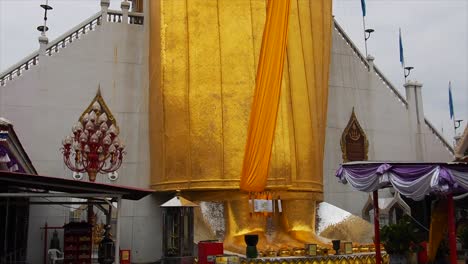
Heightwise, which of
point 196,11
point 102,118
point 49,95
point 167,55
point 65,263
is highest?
point 196,11

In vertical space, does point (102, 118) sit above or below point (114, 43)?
below

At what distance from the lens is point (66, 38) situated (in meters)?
13.5

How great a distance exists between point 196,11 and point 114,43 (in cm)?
236

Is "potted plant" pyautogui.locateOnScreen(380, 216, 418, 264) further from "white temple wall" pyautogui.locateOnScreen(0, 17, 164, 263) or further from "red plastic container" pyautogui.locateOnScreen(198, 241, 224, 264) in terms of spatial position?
"white temple wall" pyautogui.locateOnScreen(0, 17, 164, 263)

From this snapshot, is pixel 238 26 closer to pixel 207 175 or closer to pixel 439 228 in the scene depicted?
pixel 207 175

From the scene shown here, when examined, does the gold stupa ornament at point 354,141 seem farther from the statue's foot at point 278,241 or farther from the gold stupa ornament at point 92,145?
the gold stupa ornament at point 92,145

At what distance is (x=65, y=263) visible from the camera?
1093cm

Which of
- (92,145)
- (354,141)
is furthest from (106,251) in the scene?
(354,141)

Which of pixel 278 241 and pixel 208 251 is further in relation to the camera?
pixel 278 241

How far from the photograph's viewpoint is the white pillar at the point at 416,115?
15672mm

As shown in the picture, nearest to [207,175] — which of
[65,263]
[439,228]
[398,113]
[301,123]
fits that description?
[301,123]

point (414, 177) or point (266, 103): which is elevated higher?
point (266, 103)

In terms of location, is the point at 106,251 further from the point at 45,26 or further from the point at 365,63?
the point at 365,63

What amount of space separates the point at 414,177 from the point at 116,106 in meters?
8.23
